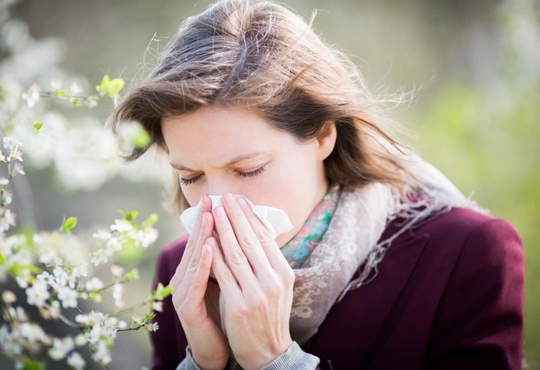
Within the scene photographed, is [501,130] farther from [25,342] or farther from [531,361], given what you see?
[25,342]

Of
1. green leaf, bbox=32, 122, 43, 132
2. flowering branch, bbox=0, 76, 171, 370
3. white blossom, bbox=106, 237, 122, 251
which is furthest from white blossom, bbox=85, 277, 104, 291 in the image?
green leaf, bbox=32, 122, 43, 132

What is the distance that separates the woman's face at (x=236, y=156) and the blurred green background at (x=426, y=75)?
1.48 m

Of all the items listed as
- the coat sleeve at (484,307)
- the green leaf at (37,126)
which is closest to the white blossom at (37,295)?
the green leaf at (37,126)

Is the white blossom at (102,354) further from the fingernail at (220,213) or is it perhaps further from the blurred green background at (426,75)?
the blurred green background at (426,75)

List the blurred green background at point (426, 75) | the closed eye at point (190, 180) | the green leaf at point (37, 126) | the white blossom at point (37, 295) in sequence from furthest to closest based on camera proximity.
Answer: the blurred green background at point (426, 75) → the closed eye at point (190, 180) → the green leaf at point (37, 126) → the white blossom at point (37, 295)

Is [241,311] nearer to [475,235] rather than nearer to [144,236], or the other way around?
[144,236]

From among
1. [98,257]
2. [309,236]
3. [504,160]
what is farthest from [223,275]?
[504,160]

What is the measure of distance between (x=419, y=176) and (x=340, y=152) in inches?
13.9

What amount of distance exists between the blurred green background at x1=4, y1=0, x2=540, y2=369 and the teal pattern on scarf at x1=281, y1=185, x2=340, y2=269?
5.00 feet

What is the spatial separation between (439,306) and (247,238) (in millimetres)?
751

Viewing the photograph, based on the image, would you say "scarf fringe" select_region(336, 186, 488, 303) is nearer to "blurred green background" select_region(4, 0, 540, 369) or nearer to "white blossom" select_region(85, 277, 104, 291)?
"white blossom" select_region(85, 277, 104, 291)

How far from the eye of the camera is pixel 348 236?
2078mm

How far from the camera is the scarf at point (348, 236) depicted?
2018 mm

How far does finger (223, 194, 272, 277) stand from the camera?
1.79m
